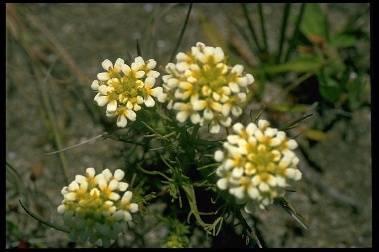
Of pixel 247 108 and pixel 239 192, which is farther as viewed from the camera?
pixel 247 108

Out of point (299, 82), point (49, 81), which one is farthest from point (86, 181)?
point (299, 82)

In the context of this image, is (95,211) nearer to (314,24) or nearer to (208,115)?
(208,115)

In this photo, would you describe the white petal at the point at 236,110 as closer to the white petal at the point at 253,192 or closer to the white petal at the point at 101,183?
the white petal at the point at 253,192

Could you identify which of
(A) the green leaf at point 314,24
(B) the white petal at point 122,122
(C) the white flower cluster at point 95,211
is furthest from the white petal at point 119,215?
(A) the green leaf at point 314,24

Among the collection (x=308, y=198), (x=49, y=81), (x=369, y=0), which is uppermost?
(x=369, y=0)

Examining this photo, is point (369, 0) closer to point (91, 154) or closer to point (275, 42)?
point (275, 42)

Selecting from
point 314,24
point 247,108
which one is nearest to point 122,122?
point 247,108
